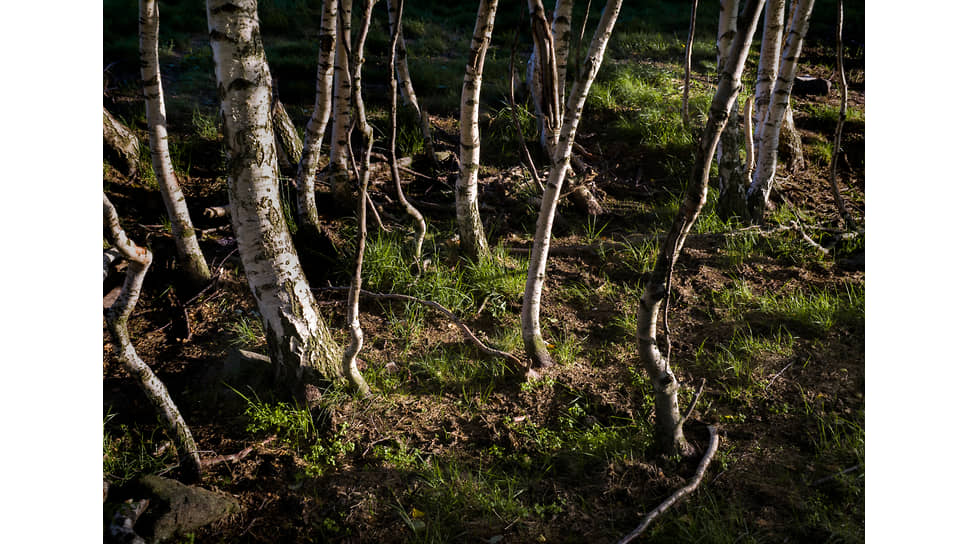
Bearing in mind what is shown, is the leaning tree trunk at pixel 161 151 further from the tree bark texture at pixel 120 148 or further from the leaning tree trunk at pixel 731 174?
the leaning tree trunk at pixel 731 174

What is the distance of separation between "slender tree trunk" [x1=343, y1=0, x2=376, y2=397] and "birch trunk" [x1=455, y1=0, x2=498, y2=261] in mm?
613

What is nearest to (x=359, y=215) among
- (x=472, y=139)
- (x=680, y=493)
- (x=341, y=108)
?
(x=472, y=139)

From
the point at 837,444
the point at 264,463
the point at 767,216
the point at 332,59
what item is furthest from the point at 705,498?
the point at 332,59

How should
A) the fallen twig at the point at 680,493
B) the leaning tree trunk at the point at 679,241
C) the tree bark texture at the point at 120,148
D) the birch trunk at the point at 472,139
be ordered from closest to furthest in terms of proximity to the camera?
the leaning tree trunk at the point at 679,241 < the fallen twig at the point at 680,493 < the birch trunk at the point at 472,139 < the tree bark texture at the point at 120,148

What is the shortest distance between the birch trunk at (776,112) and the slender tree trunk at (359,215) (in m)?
2.93

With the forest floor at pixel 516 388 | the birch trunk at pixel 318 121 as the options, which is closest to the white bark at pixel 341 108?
the birch trunk at pixel 318 121

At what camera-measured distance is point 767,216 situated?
4523 mm

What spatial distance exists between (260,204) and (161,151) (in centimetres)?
119

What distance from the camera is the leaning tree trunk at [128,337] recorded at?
1.96 meters

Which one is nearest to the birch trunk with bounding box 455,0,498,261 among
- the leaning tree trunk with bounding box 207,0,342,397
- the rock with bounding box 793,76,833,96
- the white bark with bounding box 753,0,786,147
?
the leaning tree trunk with bounding box 207,0,342,397

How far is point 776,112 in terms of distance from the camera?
13.3 ft

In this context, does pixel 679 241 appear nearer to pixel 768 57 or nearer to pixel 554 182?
pixel 554 182

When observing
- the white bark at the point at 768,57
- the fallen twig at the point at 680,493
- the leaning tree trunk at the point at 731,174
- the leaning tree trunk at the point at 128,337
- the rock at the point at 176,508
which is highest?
the white bark at the point at 768,57

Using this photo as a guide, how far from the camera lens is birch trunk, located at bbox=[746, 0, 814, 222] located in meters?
3.93
